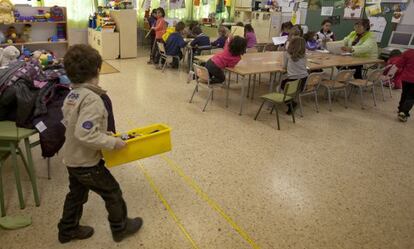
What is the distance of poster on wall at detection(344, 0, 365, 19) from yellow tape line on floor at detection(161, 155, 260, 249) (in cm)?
628

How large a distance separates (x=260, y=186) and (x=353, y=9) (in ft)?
20.5

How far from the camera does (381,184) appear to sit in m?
2.84

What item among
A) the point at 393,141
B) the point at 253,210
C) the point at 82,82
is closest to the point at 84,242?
the point at 82,82

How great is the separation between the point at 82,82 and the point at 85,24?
270 inches

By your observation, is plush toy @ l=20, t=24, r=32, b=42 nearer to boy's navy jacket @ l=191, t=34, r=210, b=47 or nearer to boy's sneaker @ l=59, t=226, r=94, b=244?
boy's navy jacket @ l=191, t=34, r=210, b=47

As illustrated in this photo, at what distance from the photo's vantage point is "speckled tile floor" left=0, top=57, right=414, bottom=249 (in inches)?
83.5

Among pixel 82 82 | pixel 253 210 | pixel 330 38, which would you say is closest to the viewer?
pixel 82 82

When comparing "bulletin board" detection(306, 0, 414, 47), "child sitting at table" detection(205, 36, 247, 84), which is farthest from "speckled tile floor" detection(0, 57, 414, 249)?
"bulletin board" detection(306, 0, 414, 47)

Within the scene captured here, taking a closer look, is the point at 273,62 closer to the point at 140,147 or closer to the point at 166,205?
the point at 166,205

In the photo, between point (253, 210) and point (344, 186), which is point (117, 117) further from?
point (344, 186)

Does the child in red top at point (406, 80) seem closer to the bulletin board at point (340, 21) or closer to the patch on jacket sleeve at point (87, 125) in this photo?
the bulletin board at point (340, 21)

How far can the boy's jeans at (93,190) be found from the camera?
1.73 metres

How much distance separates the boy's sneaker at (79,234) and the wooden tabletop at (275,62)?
2.59 meters

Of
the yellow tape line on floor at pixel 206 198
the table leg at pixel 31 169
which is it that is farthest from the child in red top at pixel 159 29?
the table leg at pixel 31 169
